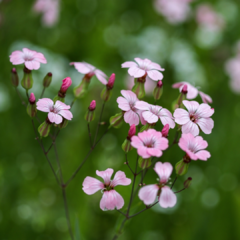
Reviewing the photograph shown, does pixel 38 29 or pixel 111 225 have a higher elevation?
pixel 38 29

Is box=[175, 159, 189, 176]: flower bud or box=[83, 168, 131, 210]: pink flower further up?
box=[175, 159, 189, 176]: flower bud

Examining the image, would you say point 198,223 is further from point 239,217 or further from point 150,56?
point 150,56

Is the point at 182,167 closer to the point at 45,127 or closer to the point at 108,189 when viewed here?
the point at 108,189

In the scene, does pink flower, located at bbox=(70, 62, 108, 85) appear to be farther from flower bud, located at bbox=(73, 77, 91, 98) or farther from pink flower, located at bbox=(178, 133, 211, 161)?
pink flower, located at bbox=(178, 133, 211, 161)

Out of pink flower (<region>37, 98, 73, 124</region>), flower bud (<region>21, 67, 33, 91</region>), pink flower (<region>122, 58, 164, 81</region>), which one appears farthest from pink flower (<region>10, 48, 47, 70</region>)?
pink flower (<region>122, 58, 164, 81</region>)

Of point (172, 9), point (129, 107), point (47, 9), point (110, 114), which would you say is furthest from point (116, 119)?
point (172, 9)

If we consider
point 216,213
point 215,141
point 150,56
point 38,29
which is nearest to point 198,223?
point 216,213
